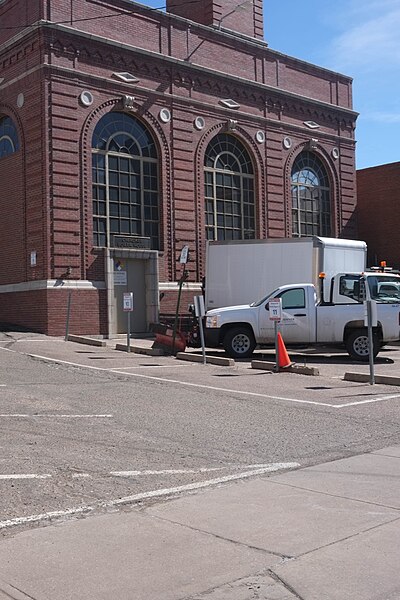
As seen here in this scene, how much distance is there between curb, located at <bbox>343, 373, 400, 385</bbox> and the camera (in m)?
14.6

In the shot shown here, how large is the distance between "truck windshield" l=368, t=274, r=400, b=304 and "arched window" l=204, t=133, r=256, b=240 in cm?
1097

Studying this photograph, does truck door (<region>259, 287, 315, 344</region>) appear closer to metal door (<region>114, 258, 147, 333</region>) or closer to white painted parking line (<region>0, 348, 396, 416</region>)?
white painted parking line (<region>0, 348, 396, 416</region>)

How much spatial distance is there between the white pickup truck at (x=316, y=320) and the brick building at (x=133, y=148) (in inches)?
279

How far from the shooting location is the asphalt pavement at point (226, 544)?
15.0 ft

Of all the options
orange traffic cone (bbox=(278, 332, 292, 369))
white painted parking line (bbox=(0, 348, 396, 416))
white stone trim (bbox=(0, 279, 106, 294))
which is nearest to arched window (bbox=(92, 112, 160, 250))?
white stone trim (bbox=(0, 279, 106, 294))

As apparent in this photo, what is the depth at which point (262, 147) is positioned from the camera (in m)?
31.7

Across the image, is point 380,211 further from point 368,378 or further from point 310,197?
point 368,378

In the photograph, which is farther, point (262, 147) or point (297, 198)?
point (297, 198)

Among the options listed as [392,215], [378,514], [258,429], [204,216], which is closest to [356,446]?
[258,429]

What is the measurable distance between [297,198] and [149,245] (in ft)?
31.0

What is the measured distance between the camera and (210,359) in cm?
1853

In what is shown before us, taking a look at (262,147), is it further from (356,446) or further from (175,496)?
(175,496)

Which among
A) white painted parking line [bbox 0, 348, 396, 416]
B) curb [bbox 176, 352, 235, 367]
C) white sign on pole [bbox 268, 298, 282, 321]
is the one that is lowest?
white painted parking line [bbox 0, 348, 396, 416]

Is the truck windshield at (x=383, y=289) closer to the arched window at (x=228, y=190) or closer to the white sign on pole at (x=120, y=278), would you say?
the white sign on pole at (x=120, y=278)
